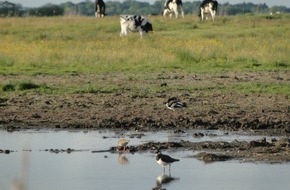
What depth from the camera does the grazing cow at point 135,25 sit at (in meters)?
36.9

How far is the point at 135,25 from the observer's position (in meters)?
38.2

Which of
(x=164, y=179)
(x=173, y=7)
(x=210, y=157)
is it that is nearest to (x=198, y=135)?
(x=210, y=157)

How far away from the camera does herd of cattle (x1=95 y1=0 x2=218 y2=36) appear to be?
37.1m

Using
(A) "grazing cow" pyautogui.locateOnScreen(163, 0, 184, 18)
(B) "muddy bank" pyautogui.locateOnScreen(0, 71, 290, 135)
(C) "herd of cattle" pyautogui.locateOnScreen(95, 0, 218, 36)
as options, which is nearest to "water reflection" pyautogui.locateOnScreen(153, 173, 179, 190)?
(B) "muddy bank" pyautogui.locateOnScreen(0, 71, 290, 135)

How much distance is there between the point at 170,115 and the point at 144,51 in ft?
33.1

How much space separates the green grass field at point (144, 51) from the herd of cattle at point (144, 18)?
1.39 feet

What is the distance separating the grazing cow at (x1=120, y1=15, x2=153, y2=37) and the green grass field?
362 millimetres

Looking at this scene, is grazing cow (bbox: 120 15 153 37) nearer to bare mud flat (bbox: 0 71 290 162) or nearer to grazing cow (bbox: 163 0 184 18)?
grazing cow (bbox: 163 0 184 18)

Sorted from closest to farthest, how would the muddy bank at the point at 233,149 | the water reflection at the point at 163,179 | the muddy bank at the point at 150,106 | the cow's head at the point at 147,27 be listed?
the water reflection at the point at 163,179, the muddy bank at the point at 233,149, the muddy bank at the point at 150,106, the cow's head at the point at 147,27

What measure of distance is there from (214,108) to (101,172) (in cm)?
579

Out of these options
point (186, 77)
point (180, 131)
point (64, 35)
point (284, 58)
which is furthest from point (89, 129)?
point (64, 35)

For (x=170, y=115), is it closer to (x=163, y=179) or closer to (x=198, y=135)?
(x=198, y=135)

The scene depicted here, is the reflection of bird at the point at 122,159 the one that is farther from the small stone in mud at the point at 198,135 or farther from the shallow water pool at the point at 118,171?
the small stone in mud at the point at 198,135

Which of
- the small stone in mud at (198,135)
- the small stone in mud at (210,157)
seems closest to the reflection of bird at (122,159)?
the small stone in mud at (210,157)
